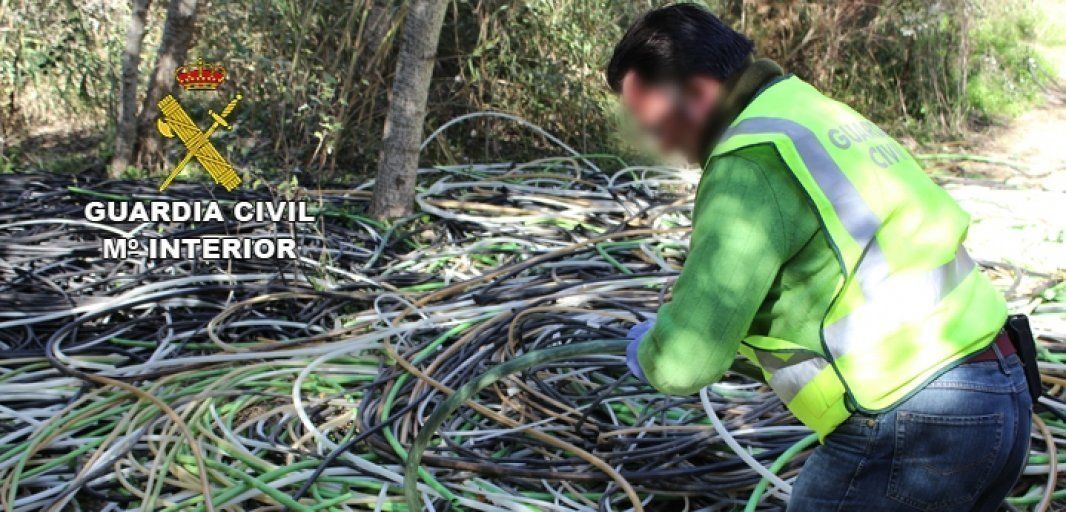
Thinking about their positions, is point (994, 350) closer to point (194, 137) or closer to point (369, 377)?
point (369, 377)

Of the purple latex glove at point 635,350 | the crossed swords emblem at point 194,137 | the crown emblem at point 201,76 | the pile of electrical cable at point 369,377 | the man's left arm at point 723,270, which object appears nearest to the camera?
the man's left arm at point 723,270

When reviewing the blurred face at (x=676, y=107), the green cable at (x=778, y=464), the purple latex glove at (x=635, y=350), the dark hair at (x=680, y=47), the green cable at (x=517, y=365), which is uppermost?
the dark hair at (x=680, y=47)

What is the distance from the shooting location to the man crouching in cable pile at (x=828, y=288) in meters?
1.46

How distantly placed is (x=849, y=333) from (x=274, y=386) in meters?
2.48

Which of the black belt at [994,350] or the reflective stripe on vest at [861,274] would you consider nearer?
the reflective stripe on vest at [861,274]

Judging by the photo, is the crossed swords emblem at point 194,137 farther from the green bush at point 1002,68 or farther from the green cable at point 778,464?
the green bush at point 1002,68

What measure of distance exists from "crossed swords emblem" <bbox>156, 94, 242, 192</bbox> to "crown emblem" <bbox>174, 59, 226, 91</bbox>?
151 mm

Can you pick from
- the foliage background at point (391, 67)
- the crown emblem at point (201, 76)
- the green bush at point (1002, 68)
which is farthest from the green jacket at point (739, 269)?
the green bush at point (1002, 68)

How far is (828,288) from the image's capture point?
1511 mm

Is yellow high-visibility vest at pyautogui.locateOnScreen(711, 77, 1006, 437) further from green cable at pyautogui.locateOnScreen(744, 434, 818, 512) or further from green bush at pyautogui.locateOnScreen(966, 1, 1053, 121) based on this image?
green bush at pyautogui.locateOnScreen(966, 1, 1053, 121)

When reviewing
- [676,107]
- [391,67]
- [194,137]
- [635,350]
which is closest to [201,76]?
[194,137]

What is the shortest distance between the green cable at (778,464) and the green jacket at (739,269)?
1200 mm

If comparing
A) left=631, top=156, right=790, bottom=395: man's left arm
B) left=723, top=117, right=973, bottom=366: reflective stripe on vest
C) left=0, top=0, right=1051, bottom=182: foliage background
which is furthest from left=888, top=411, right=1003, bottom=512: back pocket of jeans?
left=0, top=0, right=1051, bottom=182: foliage background

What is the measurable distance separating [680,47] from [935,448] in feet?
2.62
